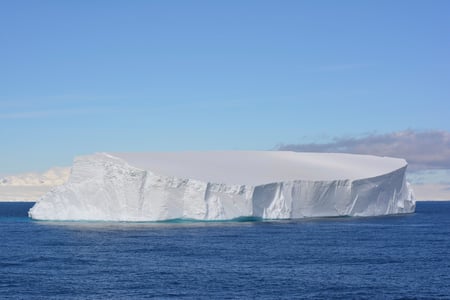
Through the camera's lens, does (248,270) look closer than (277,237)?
Yes

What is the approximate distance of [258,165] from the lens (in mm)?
51188

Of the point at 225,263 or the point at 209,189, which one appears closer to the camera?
the point at 225,263

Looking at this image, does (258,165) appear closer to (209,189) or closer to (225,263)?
(209,189)

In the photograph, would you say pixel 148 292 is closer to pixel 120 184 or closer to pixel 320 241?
pixel 320 241

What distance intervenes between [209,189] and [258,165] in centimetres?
921

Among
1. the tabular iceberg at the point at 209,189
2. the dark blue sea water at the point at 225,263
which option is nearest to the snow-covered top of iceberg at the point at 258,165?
the tabular iceberg at the point at 209,189

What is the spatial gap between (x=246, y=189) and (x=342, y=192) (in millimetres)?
8302

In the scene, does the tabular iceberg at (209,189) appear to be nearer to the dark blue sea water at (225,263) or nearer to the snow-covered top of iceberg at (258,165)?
the snow-covered top of iceberg at (258,165)

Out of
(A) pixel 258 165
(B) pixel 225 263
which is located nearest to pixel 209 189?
(A) pixel 258 165

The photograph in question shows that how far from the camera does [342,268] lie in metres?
24.6

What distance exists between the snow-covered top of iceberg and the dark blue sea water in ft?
16.4

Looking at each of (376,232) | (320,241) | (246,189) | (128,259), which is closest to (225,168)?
(246,189)

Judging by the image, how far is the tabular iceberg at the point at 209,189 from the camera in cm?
4303

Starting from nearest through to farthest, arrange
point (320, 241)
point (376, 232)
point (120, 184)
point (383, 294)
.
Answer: point (383, 294)
point (320, 241)
point (376, 232)
point (120, 184)
